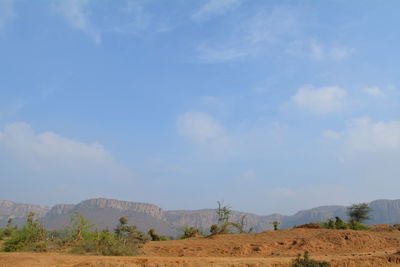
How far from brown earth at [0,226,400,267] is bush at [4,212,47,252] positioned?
2.37 metres

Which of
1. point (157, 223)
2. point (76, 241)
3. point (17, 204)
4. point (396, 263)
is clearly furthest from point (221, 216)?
point (17, 204)

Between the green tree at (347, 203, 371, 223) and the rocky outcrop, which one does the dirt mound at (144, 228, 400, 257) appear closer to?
the green tree at (347, 203, 371, 223)

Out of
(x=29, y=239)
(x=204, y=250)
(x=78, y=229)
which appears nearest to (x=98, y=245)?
(x=78, y=229)

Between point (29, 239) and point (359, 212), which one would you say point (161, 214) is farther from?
point (29, 239)

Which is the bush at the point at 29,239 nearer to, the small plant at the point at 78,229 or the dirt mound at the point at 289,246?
the small plant at the point at 78,229

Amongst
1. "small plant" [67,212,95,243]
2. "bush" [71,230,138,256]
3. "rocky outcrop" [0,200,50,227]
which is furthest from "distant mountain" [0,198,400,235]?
"bush" [71,230,138,256]

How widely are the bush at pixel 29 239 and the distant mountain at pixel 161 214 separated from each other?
124 metres

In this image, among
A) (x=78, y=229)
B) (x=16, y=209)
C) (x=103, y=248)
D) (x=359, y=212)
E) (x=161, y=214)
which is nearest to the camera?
(x=103, y=248)

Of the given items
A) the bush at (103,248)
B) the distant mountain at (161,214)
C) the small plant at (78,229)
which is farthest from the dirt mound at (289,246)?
the distant mountain at (161,214)

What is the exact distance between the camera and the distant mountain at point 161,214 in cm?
14962

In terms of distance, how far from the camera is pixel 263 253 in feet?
60.3

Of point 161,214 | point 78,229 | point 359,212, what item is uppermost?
point 161,214

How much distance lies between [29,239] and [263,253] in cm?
1261

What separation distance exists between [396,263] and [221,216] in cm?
2840
